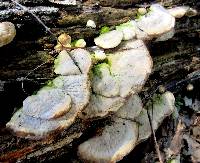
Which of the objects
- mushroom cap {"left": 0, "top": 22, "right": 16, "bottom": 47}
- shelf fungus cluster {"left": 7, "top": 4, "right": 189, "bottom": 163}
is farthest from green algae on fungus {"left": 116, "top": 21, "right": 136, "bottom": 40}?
mushroom cap {"left": 0, "top": 22, "right": 16, "bottom": 47}

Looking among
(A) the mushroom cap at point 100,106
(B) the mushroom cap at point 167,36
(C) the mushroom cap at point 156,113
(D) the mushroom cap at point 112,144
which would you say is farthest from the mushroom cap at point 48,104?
(B) the mushroom cap at point 167,36

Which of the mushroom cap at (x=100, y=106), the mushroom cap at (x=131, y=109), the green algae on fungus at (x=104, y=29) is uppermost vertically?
the green algae on fungus at (x=104, y=29)

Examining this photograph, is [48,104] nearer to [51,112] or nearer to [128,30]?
[51,112]

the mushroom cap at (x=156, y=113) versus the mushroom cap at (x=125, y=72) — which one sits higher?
the mushroom cap at (x=125, y=72)

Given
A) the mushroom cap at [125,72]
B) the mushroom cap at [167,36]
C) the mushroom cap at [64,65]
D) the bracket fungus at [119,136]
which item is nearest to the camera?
the mushroom cap at [64,65]

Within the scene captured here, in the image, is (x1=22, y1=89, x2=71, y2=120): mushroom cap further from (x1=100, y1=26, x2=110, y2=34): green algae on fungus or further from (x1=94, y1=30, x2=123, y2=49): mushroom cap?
(x1=100, y1=26, x2=110, y2=34): green algae on fungus

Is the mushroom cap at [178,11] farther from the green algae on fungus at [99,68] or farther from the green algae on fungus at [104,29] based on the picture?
the green algae on fungus at [99,68]

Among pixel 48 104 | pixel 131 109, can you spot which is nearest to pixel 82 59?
pixel 48 104
